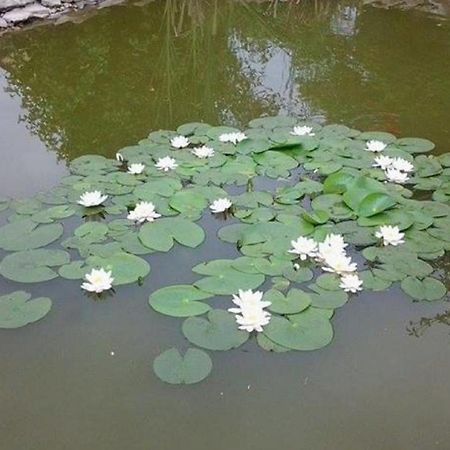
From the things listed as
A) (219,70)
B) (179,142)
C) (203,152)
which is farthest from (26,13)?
(203,152)

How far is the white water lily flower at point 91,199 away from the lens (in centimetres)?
210

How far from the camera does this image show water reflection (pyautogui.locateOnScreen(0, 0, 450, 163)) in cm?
286

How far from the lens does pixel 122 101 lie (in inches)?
119

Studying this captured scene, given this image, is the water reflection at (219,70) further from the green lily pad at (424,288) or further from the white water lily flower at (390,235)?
the green lily pad at (424,288)

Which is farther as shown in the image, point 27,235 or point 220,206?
point 220,206

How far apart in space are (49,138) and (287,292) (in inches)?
54.5

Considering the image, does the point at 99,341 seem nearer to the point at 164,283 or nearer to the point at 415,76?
the point at 164,283

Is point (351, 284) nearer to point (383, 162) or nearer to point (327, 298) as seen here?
point (327, 298)

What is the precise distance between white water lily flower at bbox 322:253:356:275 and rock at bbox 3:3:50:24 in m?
2.81

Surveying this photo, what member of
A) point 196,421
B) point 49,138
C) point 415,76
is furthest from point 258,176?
point 415,76

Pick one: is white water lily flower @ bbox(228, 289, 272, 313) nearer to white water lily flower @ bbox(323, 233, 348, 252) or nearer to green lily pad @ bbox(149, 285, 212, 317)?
green lily pad @ bbox(149, 285, 212, 317)

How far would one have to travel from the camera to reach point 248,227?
6.64ft

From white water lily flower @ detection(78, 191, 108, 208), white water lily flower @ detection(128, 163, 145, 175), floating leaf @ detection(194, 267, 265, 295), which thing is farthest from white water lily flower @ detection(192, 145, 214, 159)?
floating leaf @ detection(194, 267, 265, 295)

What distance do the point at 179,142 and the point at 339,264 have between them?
0.98 m
